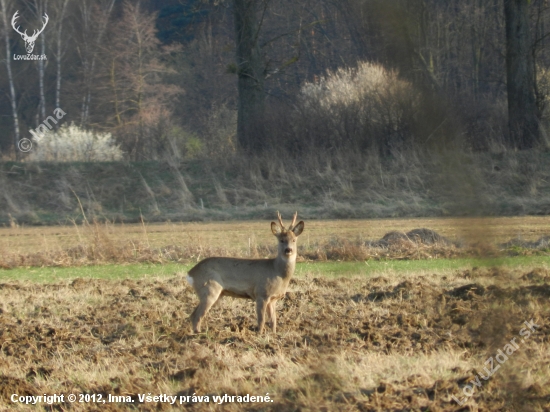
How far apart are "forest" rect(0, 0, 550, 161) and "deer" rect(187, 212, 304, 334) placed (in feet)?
6.18

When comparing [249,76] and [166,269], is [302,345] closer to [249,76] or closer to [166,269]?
[166,269]

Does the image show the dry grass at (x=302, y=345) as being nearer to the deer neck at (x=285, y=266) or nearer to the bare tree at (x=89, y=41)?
the deer neck at (x=285, y=266)

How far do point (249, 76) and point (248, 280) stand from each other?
22469 millimetres

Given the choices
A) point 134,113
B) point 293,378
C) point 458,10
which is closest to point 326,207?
point 293,378

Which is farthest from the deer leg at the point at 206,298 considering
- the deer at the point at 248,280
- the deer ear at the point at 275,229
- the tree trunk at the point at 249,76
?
the tree trunk at the point at 249,76

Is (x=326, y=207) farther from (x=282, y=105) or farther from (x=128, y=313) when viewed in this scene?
(x=128, y=313)

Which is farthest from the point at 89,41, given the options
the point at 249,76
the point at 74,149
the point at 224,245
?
the point at 224,245

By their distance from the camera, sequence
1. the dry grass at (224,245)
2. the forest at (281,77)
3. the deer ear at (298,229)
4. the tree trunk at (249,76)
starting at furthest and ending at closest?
the tree trunk at (249,76) < the dry grass at (224,245) < the deer ear at (298,229) < the forest at (281,77)

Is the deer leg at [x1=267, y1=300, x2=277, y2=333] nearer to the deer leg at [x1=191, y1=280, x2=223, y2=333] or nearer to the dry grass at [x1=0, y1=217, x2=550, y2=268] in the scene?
the deer leg at [x1=191, y1=280, x2=223, y2=333]

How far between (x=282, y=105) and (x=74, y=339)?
2423 centimetres

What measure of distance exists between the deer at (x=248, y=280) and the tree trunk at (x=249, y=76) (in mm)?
21827

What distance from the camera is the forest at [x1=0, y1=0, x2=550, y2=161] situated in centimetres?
227

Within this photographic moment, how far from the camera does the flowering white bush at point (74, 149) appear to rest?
1346 inches

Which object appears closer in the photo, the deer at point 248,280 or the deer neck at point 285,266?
the deer at point 248,280
